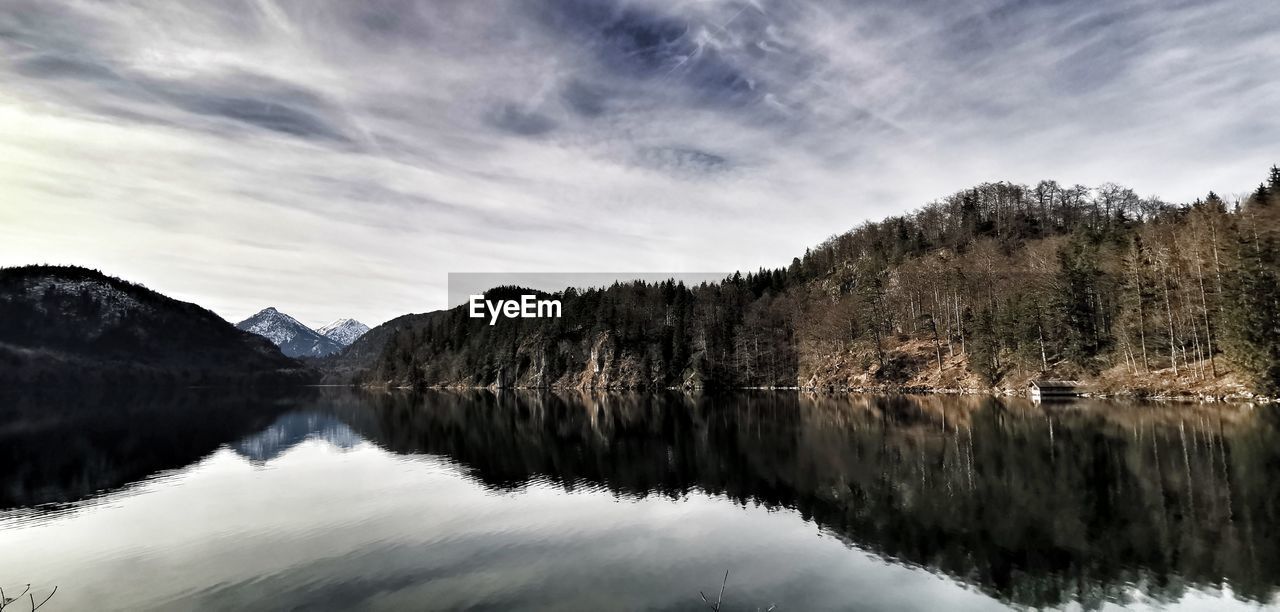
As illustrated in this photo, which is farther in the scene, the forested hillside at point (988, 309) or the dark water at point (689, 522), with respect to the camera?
the forested hillside at point (988, 309)

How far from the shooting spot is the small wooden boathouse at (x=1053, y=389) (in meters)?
80.1

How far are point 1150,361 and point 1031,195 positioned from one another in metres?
110

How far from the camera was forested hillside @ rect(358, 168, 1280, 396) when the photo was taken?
66625 millimetres

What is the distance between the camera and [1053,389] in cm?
8031

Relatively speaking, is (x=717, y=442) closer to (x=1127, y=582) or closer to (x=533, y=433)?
(x=533, y=433)

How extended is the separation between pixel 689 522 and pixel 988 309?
95617 mm

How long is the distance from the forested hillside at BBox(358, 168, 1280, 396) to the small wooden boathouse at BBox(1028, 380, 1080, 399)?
411 cm

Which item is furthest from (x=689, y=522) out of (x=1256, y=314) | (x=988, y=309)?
(x=988, y=309)

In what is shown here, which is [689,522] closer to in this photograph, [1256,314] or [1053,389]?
[1256,314]

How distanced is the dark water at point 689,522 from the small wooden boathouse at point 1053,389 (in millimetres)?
27649

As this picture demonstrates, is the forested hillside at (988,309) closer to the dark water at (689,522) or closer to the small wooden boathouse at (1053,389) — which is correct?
the small wooden boathouse at (1053,389)

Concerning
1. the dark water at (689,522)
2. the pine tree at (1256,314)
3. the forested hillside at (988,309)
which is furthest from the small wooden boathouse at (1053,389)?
the dark water at (689,522)

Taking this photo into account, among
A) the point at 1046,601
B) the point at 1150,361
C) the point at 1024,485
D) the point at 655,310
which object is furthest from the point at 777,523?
the point at 655,310

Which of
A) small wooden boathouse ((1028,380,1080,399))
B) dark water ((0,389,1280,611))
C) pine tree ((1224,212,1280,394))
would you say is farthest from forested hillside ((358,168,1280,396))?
dark water ((0,389,1280,611))
